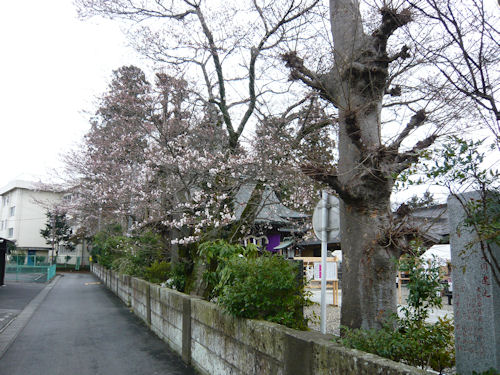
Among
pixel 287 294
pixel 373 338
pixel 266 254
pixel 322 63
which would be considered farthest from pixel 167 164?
pixel 373 338

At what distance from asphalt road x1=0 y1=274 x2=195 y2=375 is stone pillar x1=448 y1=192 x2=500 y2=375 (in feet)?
14.1

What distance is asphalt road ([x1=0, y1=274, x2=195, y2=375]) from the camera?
21.9 ft

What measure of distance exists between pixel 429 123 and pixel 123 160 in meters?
15.6

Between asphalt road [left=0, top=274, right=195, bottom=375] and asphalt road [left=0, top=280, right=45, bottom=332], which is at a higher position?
asphalt road [left=0, top=274, right=195, bottom=375]

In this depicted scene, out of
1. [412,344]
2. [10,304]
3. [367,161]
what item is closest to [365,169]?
[367,161]

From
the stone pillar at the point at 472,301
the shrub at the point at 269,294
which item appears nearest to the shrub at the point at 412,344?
the stone pillar at the point at 472,301

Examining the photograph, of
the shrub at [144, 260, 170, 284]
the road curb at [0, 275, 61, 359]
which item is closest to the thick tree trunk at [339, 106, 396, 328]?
the road curb at [0, 275, 61, 359]

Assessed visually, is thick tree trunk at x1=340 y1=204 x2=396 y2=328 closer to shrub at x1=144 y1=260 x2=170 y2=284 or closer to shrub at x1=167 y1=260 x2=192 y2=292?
shrub at x1=167 y1=260 x2=192 y2=292

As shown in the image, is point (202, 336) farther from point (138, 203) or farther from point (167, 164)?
point (138, 203)

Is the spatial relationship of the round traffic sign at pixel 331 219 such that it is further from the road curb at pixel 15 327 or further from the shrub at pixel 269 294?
the road curb at pixel 15 327

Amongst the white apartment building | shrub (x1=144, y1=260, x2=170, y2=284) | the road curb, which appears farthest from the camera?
the white apartment building

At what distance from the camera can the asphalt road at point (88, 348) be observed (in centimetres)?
668

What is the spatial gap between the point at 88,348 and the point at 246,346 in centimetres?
498

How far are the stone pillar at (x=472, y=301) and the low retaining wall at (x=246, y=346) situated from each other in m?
1.10
